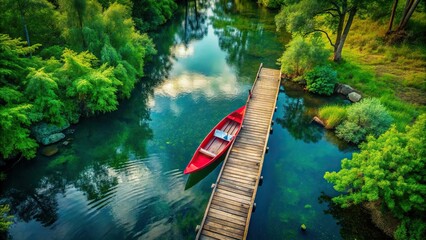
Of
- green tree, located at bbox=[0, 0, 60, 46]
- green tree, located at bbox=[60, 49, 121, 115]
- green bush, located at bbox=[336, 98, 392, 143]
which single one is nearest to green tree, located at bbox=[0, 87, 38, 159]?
green tree, located at bbox=[60, 49, 121, 115]

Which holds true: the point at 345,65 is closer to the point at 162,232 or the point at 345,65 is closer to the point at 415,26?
the point at 415,26

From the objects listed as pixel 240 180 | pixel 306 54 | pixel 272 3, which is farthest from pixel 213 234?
pixel 272 3

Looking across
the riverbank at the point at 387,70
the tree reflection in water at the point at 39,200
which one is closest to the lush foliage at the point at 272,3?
the riverbank at the point at 387,70

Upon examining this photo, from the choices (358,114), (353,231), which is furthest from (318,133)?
(353,231)

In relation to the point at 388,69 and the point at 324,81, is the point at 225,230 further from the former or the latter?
the point at 388,69

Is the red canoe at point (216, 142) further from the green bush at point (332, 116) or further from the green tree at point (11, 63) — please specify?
the green tree at point (11, 63)

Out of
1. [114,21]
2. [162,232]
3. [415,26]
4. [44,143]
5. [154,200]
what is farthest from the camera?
[415,26]
